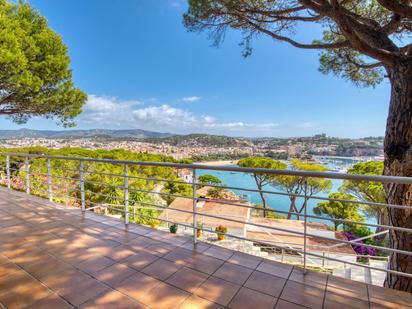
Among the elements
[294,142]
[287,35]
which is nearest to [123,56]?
[294,142]

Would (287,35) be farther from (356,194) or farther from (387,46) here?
(356,194)

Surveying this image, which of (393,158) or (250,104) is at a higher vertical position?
(250,104)

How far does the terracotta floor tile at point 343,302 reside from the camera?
60.0 inches

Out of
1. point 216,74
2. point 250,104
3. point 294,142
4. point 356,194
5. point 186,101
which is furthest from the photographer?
point 186,101

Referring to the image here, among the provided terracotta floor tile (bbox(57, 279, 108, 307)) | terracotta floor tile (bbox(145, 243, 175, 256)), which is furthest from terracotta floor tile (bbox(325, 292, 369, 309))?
terracotta floor tile (bbox(57, 279, 108, 307))

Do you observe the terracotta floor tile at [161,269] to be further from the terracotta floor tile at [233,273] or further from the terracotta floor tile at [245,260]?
the terracotta floor tile at [245,260]

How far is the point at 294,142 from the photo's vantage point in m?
15.5

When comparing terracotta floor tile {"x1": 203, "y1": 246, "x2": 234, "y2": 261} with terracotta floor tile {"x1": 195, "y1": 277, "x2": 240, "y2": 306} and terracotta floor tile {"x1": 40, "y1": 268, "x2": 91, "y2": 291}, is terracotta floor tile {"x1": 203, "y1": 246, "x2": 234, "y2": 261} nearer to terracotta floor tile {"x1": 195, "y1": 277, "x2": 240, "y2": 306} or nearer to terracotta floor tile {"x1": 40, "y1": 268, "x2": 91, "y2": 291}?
terracotta floor tile {"x1": 195, "y1": 277, "x2": 240, "y2": 306}

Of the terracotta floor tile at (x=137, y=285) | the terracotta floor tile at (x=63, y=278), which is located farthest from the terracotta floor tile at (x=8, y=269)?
the terracotta floor tile at (x=137, y=285)

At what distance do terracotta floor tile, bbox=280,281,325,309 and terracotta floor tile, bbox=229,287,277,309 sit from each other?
4.8 inches

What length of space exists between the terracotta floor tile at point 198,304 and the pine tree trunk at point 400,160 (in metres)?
2.42

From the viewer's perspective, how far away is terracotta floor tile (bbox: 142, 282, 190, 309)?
152 cm

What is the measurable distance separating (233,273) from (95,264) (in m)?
1.26

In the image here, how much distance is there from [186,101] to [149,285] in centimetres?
2872
